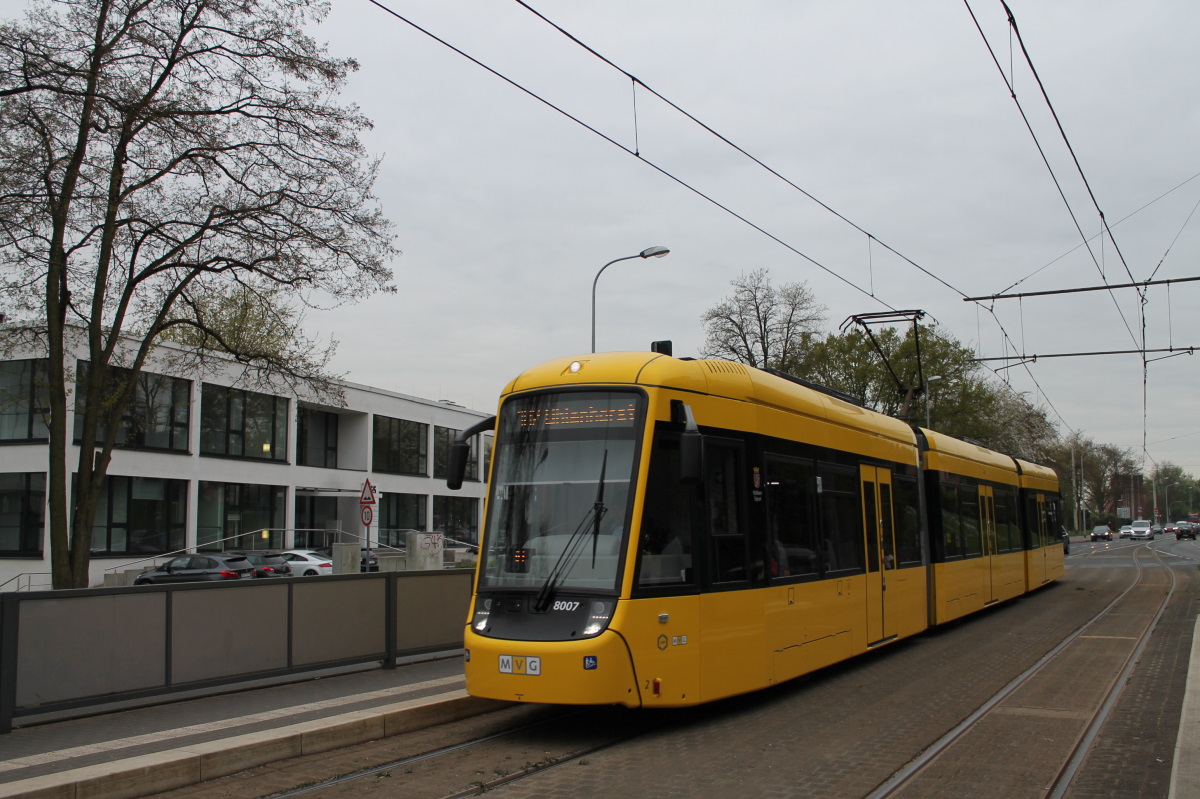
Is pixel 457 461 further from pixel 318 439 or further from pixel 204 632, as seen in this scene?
pixel 318 439

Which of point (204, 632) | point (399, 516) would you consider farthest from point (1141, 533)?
point (204, 632)

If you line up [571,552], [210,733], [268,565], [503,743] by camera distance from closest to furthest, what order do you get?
[210,733] → [503,743] → [571,552] → [268,565]

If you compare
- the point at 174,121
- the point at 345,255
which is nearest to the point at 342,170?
the point at 345,255

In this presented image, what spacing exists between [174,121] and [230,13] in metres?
2.41

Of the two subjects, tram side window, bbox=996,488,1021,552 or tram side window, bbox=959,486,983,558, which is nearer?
tram side window, bbox=959,486,983,558

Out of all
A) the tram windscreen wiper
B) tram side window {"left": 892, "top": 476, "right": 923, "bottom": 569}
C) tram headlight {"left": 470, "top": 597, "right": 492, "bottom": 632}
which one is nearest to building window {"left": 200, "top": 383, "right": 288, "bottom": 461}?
tram side window {"left": 892, "top": 476, "right": 923, "bottom": 569}

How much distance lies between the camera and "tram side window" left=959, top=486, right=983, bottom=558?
17141 mm

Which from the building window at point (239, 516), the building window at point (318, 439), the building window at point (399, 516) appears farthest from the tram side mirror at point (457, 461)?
the building window at point (399, 516)

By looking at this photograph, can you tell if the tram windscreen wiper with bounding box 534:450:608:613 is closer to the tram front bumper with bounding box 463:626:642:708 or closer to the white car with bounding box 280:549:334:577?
the tram front bumper with bounding box 463:626:642:708

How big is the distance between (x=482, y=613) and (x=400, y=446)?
41.0m

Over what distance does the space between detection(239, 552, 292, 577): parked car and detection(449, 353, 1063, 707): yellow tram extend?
2356cm

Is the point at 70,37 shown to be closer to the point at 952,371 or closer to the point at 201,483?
the point at 201,483

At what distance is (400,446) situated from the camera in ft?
160

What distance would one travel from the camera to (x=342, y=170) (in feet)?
60.1
